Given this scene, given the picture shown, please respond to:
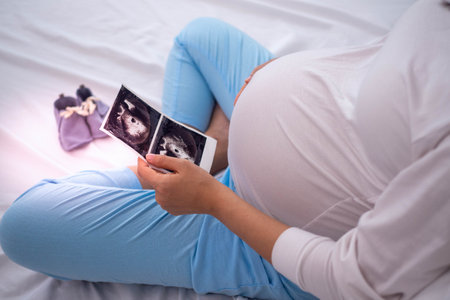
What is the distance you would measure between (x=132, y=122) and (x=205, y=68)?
0.41 m

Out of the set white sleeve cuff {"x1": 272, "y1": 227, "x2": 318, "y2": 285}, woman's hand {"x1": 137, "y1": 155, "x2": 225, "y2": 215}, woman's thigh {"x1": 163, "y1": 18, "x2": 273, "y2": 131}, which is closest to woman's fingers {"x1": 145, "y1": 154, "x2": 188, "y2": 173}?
woman's hand {"x1": 137, "y1": 155, "x2": 225, "y2": 215}

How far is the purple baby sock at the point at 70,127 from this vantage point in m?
1.11

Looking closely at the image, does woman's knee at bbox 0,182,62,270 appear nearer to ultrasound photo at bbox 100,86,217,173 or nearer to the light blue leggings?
the light blue leggings

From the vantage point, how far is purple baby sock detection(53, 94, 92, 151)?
1.11 metres

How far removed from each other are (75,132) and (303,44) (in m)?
0.94

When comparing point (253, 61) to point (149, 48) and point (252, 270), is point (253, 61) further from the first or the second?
point (252, 270)

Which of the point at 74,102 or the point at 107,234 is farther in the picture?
the point at 74,102

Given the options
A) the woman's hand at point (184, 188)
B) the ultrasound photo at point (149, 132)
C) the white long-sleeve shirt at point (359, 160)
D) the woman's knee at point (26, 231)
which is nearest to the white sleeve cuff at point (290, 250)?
the white long-sleeve shirt at point (359, 160)

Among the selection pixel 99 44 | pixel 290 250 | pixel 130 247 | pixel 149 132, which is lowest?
pixel 130 247

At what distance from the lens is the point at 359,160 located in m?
0.59

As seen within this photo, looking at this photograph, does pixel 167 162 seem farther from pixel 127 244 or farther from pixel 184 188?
pixel 127 244

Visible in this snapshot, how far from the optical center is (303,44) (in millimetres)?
1373

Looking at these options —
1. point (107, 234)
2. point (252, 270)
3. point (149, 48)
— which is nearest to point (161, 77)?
point (149, 48)

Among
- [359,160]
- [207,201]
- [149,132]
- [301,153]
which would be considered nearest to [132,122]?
[149,132]
